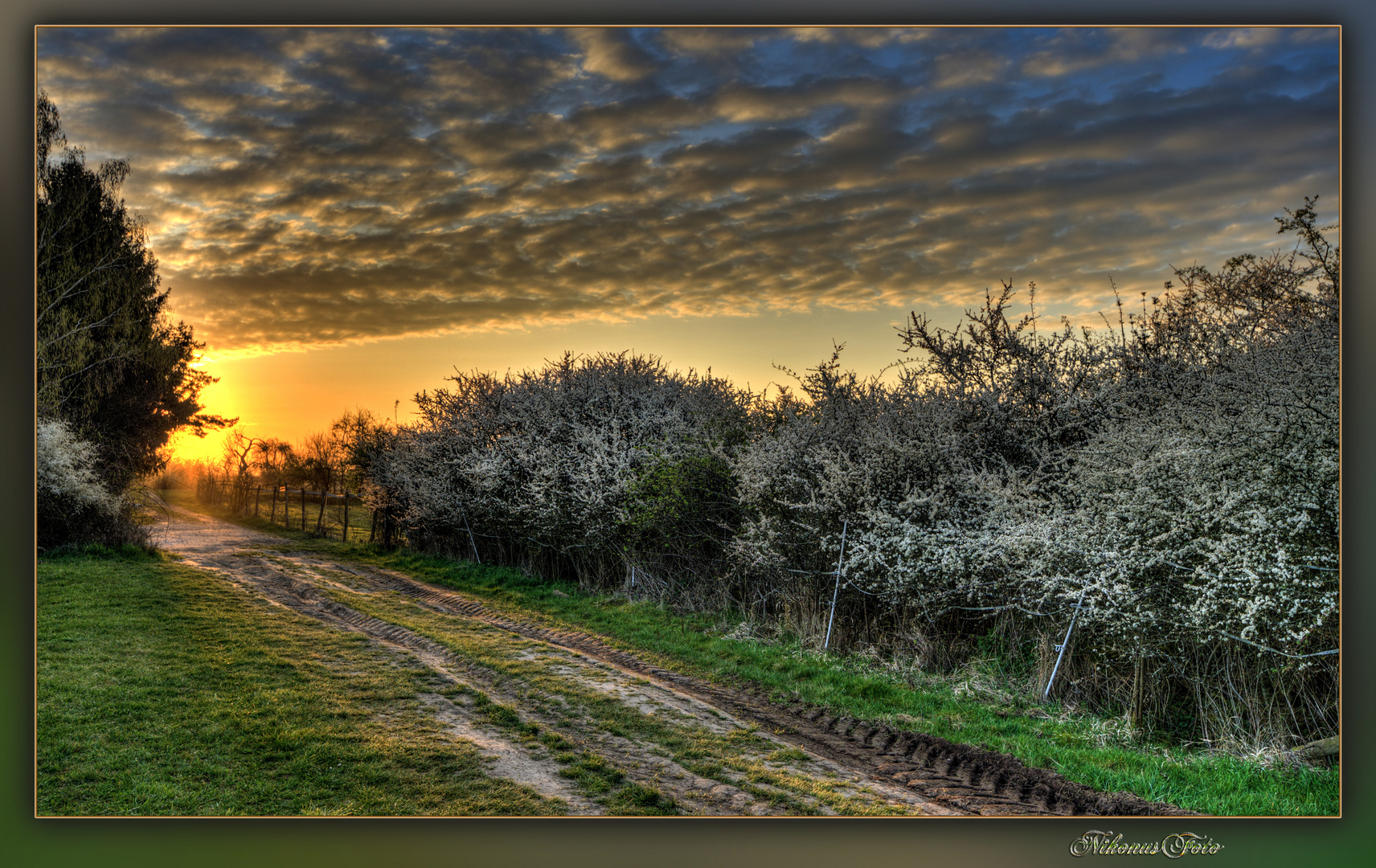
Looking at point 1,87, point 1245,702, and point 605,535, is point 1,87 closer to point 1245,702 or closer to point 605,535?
point 605,535

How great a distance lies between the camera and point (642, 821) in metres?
4.09

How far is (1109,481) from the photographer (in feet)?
18.2

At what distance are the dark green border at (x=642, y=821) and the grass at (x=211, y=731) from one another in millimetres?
140

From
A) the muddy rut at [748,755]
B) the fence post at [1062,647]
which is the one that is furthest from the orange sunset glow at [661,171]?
the muddy rut at [748,755]

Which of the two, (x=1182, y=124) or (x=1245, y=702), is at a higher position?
(x=1182, y=124)

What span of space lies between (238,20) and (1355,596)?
28.3ft

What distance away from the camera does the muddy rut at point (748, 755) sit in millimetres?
4090

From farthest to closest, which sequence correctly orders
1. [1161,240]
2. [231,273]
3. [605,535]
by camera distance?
[605,535] < [231,273] < [1161,240]

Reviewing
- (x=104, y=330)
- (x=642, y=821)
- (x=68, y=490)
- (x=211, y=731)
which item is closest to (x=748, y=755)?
(x=642, y=821)

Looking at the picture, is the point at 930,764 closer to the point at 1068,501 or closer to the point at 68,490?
the point at 1068,501

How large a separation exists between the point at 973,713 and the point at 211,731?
5740 millimetres

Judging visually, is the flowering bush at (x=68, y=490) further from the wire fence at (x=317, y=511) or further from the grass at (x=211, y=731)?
the wire fence at (x=317, y=511)

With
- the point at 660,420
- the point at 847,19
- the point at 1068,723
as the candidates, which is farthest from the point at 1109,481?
the point at 660,420

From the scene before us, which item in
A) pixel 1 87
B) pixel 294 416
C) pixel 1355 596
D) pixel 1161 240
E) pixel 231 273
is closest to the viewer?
pixel 1355 596
